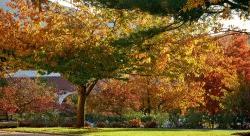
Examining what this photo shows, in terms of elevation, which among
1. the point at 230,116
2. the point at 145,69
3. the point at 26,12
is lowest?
the point at 230,116

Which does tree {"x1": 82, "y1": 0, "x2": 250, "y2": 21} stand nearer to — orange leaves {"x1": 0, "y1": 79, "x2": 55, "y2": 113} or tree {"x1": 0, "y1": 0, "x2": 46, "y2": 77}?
tree {"x1": 0, "y1": 0, "x2": 46, "y2": 77}

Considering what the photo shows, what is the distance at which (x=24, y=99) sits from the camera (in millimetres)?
46688

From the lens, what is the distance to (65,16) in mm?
32875

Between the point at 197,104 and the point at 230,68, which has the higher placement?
the point at 230,68

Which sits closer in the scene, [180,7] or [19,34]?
[180,7]

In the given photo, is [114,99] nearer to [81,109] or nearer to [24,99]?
[24,99]

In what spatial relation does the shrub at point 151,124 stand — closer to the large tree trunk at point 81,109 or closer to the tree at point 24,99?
the large tree trunk at point 81,109

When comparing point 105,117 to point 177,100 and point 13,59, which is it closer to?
point 177,100

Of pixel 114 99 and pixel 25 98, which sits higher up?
pixel 25 98

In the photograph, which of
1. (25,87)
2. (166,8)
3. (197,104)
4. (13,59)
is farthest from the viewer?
(25,87)

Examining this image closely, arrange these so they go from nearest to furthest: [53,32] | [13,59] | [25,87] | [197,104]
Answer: [13,59], [53,32], [197,104], [25,87]

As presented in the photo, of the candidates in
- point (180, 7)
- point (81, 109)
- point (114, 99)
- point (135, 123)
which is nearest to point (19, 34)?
point (81, 109)

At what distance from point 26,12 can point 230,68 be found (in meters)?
20.7

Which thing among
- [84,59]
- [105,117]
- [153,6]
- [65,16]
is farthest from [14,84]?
[153,6]
